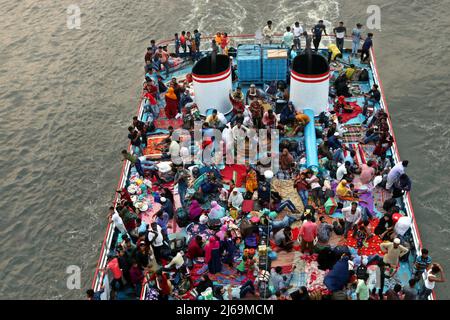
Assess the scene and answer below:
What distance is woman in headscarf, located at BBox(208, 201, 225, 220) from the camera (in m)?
17.0

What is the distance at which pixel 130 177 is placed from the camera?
1952cm

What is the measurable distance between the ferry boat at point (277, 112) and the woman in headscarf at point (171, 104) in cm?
40

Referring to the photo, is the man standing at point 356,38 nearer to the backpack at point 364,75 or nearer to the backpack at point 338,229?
the backpack at point 364,75

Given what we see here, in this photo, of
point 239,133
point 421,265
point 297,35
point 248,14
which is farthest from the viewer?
point 248,14

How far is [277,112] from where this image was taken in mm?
21438

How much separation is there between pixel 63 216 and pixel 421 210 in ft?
50.6

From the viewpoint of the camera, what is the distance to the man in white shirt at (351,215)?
52.1 ft

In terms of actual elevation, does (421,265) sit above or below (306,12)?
below

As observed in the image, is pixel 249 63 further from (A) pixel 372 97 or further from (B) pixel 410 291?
(B) pixel 410 291

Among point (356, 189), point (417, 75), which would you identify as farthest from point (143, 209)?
point (417, 75)

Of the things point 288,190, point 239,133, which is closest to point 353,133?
point 288,190

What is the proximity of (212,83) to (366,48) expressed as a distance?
7.97 metres

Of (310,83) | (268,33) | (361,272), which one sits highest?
(268,33)
